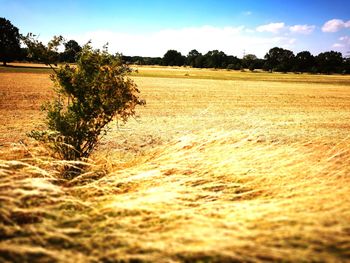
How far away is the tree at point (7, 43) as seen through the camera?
79188mm

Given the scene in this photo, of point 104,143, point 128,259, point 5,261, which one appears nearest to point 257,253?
point 128,259

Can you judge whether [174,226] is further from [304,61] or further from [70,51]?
[304,61]

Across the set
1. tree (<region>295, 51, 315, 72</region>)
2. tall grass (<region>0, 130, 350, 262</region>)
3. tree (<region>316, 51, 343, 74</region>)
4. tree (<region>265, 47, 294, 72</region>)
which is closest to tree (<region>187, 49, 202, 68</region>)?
tree (<region>265, 47, 294, 72</region>)

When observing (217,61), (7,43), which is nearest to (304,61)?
(217,61)

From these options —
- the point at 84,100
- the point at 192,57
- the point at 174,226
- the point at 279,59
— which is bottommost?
the point at 174,226

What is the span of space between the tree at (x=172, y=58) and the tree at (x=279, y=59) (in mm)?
43046

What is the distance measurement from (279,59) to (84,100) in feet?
477

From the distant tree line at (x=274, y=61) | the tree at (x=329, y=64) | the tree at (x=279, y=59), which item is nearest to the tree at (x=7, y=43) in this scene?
the distant tree line at (x=274, y=61)

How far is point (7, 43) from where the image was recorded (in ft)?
268

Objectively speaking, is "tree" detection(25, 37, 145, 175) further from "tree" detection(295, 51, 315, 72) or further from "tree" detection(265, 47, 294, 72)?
"tree" detection(295, 51, 315, 72)

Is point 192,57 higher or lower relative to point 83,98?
higher

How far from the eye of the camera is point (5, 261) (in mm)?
1903

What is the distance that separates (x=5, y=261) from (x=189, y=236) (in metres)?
1.20

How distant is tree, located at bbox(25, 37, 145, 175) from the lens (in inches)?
196
